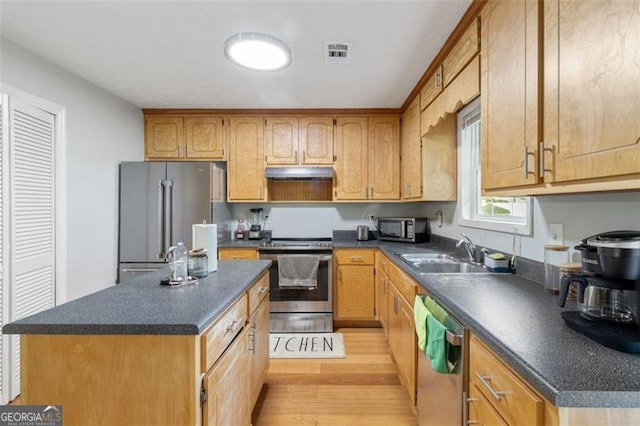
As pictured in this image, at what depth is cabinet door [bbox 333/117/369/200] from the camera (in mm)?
3436

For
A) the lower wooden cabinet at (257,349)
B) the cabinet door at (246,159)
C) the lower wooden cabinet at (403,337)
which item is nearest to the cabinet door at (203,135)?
the cabinet door at (246,159)

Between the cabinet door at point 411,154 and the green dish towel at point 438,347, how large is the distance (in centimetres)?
168

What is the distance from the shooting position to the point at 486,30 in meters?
1.49

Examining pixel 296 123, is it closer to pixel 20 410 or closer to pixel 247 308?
pixel 247 308

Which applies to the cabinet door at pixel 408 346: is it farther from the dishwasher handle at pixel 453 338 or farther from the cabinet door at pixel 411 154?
the cabinet door at pixel 411 154

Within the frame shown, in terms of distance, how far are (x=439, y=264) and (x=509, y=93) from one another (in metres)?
1.27

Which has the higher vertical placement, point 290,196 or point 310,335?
point 290,196

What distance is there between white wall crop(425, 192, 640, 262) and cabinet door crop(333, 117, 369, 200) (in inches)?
67.2

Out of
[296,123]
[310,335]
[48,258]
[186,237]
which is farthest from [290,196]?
[48,258]

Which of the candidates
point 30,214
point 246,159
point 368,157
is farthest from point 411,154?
point 30,214

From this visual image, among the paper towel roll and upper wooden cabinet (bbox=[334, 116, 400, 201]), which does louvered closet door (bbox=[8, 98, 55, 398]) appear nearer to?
the paper towel roll

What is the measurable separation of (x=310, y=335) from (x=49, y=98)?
296 cm

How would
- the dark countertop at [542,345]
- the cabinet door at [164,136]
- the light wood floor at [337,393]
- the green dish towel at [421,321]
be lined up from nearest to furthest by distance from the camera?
the dark countertop at [542,345] < the green dish towel at [421,321] < the light wood floor at [337,393] < the cabinet door at [164,136]

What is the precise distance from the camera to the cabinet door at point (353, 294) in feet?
10.4
